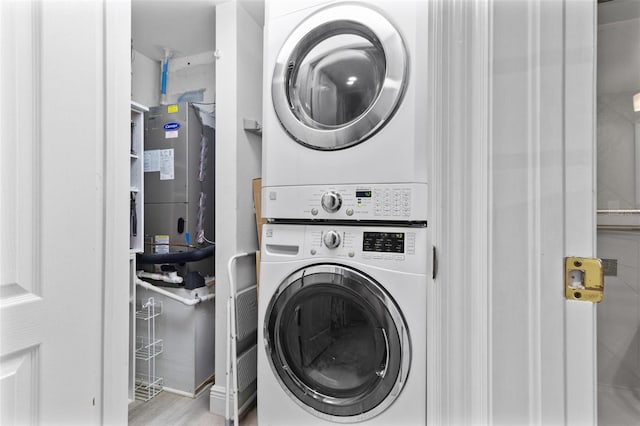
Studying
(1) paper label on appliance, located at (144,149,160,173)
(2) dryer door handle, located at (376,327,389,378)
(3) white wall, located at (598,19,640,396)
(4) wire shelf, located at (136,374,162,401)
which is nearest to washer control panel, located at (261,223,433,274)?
(2) dryer door handle, located at (376,327,389,378)

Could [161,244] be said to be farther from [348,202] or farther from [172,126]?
[348,202]

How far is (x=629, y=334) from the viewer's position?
2.73 feet

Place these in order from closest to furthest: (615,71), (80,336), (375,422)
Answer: (80,336) < (615,71) < (375,422)

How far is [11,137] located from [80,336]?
38 cm

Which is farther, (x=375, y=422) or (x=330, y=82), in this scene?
(x=330, y=82)

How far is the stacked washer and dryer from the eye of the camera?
106cm

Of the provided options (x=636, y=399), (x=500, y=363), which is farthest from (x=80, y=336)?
(x=636, y=399)

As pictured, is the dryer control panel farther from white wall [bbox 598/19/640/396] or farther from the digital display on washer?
white wall [bbox 598/19/640/396]

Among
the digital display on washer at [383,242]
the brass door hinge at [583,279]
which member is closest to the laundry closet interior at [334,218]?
the digital display on washer at [383,242]

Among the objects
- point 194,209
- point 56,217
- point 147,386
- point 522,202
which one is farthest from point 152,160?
point 522,202

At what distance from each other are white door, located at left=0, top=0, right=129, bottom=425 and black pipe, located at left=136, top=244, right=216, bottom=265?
1.16 metres

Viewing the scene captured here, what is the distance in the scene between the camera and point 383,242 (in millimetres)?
1112

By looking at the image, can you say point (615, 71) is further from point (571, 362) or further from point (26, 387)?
point (26, 387)

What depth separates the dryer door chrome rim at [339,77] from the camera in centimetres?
111
